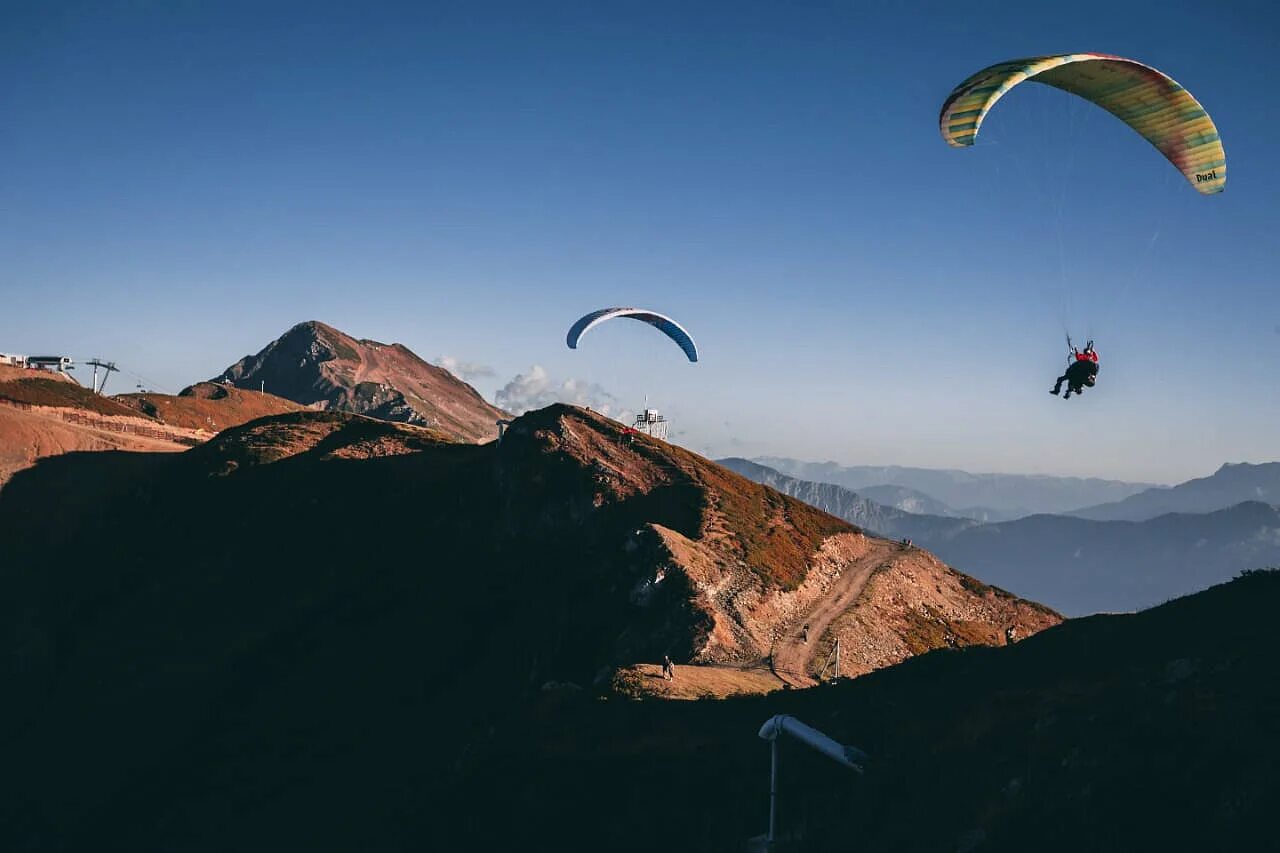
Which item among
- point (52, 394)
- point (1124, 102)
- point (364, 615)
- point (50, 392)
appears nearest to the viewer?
point (1124, 102)

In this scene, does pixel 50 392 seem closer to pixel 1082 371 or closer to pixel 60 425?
pixel 60 425

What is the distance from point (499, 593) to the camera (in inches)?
2719

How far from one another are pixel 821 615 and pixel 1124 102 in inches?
1584

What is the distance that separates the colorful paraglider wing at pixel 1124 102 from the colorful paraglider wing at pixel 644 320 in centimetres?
4140

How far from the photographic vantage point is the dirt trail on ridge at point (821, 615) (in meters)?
53.1

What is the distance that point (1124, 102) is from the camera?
112 ft

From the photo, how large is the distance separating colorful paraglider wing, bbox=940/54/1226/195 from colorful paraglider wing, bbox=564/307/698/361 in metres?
41.4

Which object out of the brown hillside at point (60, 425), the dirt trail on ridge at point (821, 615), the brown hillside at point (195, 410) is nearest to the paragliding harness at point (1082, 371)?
the dirt trail on ridge at point (821, 615)

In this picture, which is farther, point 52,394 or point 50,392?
point 50,392

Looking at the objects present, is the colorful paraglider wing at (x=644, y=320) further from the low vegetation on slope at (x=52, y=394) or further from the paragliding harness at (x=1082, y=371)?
the low vegetation on slope at (x=52, y=394)

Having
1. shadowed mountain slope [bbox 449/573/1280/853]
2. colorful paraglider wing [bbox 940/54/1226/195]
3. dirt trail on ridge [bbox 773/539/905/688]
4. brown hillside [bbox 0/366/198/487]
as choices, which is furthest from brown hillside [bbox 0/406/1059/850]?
colorful paraglider wing [bbox 940/54/1226/195]

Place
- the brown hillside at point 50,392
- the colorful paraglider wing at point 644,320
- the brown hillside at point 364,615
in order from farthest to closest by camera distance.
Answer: the brown hillside at point 50,392 → the colorful paraglider wing at point 644,320 → the brown hillside at point 364,615

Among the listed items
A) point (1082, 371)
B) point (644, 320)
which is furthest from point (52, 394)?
point (1082, 371)

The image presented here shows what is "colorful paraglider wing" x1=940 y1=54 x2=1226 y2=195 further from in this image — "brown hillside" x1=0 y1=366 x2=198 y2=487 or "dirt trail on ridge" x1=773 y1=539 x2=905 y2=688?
"brown hillside" x1=0 y1=366 x2=198 y2=487
